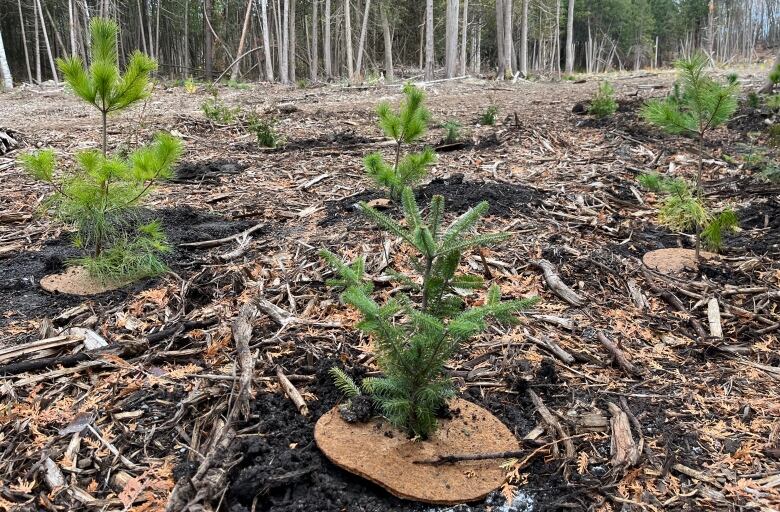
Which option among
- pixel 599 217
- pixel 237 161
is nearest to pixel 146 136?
pixel 237 161

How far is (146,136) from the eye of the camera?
819 centimetres

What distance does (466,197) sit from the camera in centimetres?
505

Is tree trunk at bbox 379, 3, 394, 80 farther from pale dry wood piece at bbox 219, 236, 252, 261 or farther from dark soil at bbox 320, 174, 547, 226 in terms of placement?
pale dry wood piece at bbox 219, 236, 252, 261

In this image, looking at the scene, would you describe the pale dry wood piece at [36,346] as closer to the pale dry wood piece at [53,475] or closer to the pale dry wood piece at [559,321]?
the pale dry wood piece at [53,475]

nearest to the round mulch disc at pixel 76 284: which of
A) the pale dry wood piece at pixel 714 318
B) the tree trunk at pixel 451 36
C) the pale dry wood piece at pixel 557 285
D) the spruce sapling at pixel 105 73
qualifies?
the spruce sapling at pixel 105 73

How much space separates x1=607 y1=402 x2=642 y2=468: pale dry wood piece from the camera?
2.13 m

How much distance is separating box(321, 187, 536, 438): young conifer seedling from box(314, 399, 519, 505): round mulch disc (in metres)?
0.08

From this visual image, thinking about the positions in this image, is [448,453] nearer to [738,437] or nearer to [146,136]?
[738,437]

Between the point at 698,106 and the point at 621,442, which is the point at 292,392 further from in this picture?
the point at 698,106

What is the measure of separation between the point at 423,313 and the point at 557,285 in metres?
1.97

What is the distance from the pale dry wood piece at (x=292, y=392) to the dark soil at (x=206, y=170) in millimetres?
4009

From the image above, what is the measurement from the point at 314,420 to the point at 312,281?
1.41 metres

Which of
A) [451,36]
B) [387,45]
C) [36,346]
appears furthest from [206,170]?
[387,45]

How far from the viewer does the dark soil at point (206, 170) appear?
6.19m
